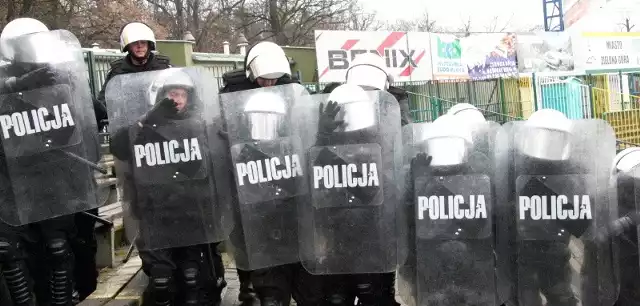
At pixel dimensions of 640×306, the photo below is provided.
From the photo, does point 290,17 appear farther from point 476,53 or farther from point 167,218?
point 167,218

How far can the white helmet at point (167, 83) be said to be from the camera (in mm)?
3980

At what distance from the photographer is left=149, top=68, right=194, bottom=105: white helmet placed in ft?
13.1

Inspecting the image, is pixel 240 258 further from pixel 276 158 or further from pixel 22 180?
pixel 22 180

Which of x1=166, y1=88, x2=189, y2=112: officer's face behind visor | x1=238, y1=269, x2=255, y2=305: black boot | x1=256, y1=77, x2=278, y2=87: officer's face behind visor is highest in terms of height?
x1=256, y1=77, x2=278, y2=87: officer's face behind visor

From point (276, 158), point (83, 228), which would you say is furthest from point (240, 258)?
point (83, 228)

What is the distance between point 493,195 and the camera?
12.5 feet

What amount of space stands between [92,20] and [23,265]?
59.7ft

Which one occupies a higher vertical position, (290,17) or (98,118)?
(290,17)

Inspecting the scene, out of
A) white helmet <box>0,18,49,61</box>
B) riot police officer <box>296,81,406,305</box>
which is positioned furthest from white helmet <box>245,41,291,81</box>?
white helmet <box>0,18,49,61</box>

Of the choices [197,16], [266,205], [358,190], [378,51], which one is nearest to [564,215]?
[358,190]

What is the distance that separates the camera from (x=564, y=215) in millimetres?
3672

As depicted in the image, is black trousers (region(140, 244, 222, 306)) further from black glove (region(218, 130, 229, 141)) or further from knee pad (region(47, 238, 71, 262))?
black glove (region(218, 130, 229, 141))

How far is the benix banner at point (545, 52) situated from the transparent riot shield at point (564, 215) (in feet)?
48.2

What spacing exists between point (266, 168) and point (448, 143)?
1.03m
